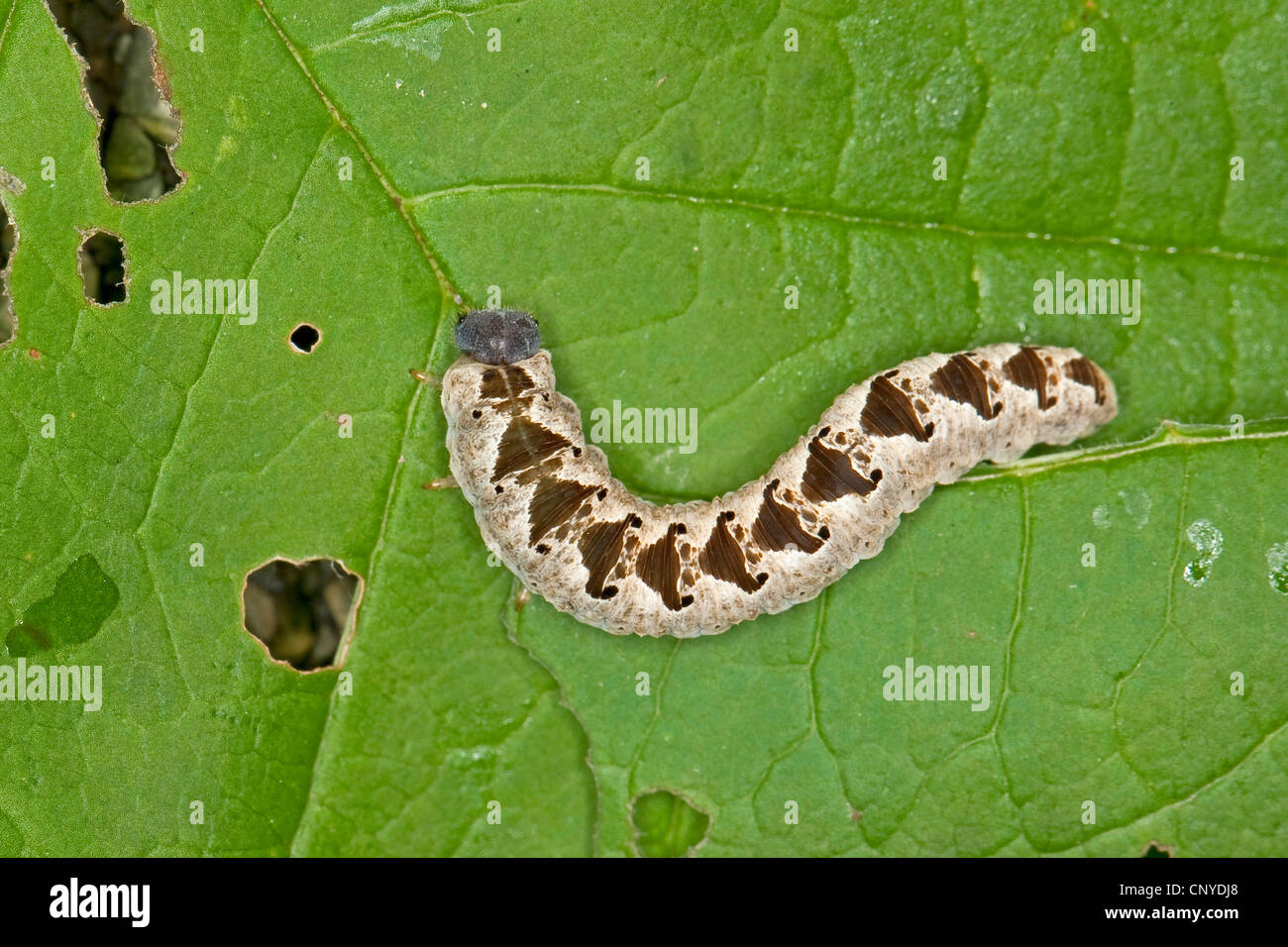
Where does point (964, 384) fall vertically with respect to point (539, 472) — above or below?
above

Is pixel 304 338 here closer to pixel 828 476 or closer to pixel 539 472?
pixel 539 472

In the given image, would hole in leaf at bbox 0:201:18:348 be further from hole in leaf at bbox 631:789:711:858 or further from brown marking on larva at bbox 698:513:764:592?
hole in leaf at bbox 631:789:711:858

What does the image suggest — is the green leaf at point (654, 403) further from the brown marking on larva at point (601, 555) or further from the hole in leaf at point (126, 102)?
the brown marking on larva at point (601, 555)

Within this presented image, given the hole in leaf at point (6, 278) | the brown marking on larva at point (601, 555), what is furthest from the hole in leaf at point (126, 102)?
the brown marking on larva at point (601, 555)

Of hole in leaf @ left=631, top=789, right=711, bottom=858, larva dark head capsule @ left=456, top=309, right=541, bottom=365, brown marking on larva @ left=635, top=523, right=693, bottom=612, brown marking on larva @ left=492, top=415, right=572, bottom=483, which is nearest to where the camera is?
larva dark head capsule @ left=456, top=309, right=541, bottom=365

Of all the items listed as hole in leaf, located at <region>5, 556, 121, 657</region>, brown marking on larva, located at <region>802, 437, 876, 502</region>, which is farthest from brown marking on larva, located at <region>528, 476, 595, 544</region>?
hole in leaf, located at <region>5, 556, 121, 657</region>

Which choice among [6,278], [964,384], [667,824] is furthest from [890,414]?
[6,278]

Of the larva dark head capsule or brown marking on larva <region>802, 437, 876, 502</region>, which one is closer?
the larva dark head capsule

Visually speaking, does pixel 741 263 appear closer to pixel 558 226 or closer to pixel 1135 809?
pixel 558 226
